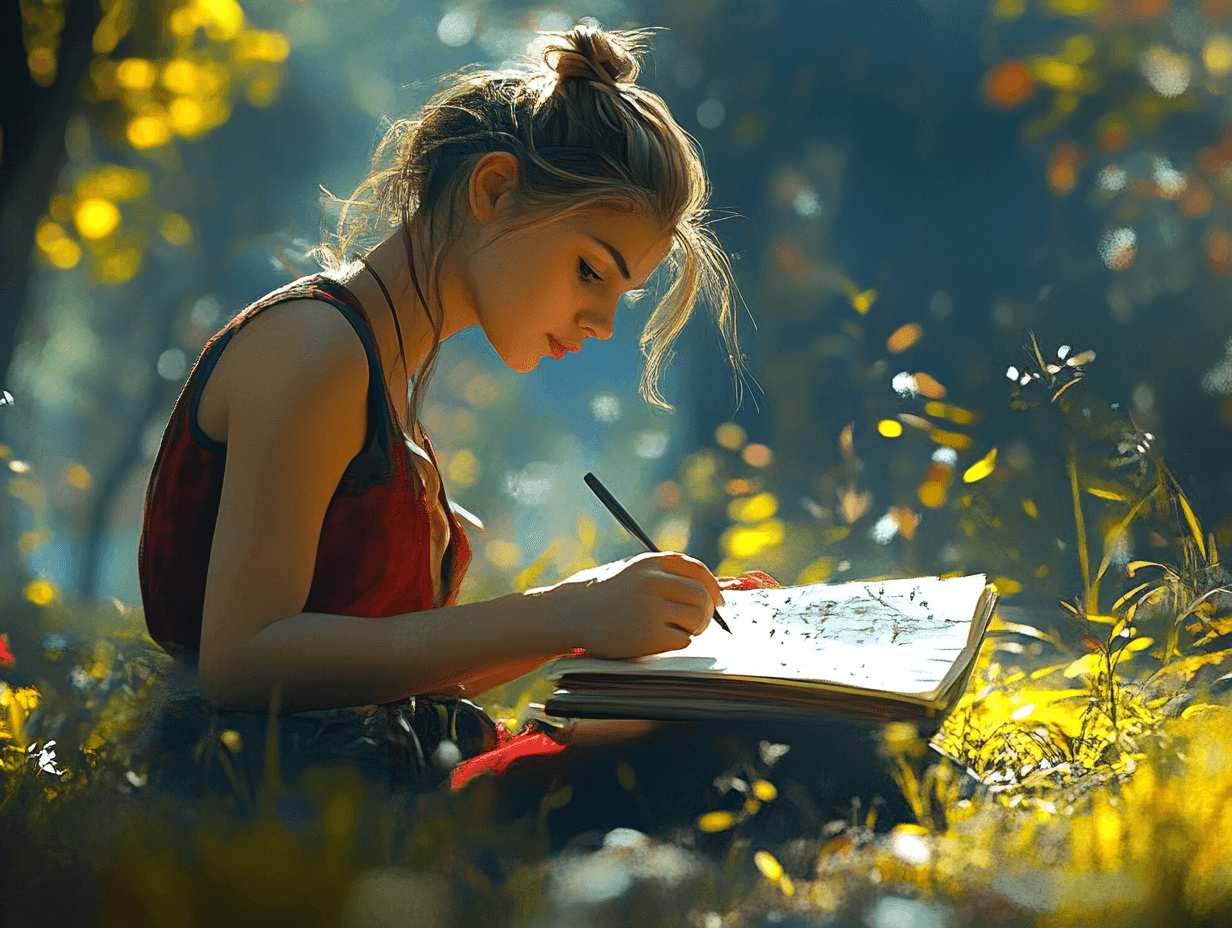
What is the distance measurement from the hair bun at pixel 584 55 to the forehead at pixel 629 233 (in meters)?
0.17

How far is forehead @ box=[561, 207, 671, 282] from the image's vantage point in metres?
0.98

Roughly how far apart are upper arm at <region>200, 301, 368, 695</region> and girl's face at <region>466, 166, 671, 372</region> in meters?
0.24

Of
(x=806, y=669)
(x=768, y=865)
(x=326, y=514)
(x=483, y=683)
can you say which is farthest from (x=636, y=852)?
(x=483, y=683)

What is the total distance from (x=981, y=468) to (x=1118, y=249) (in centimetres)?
38

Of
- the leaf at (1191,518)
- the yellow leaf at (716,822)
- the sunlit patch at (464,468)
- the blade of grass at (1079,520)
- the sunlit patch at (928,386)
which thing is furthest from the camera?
the sunlit patch at (464,468)

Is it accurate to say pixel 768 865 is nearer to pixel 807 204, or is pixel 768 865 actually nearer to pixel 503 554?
pixel 503 554

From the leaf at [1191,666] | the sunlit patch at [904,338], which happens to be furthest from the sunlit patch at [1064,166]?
the leaf at [1191,666]

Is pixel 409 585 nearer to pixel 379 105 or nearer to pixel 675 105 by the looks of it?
pixel 379 105

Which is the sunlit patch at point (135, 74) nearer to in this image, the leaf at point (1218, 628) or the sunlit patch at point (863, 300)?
the sunlit patch at point (863, 300)

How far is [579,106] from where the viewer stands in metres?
1.01

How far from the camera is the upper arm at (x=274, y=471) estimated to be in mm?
751

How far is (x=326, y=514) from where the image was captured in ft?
2.80

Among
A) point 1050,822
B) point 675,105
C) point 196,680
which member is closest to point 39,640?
point 196,680

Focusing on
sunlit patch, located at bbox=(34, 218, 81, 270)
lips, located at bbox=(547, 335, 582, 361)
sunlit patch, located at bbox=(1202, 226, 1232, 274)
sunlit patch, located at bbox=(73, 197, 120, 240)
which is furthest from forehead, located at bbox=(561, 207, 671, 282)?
sunlit patch, located at bbox=(73, 197, 120, 240)
